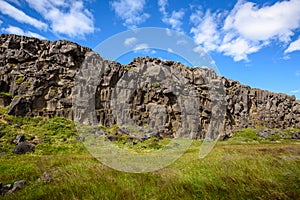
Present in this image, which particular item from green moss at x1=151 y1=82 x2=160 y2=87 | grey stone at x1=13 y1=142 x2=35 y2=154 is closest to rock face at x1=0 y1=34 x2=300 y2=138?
green moss at x1=151 y1=82 x2=160 y2=87

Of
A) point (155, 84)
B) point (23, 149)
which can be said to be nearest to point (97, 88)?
point (155, 84)

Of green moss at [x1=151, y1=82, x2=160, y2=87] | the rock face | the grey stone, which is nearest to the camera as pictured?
the grey stone

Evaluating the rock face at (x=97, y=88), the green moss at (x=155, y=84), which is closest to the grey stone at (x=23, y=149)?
the rock face at (x=97, y=88)

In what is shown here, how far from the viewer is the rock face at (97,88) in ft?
152

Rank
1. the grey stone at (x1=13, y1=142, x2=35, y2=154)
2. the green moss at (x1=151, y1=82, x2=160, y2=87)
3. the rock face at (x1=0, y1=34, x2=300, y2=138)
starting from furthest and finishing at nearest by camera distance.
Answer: the green moss at (x1=151, y1=82, x2=160, y2=87) < the rock face at (x1=0, y1=34, x2=300, y2=138) < the grey stone at (x1=13, y1=142, x2=35, y2=154)

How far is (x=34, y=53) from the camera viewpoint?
176 feet

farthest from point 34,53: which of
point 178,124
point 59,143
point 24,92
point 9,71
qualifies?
point 178,124

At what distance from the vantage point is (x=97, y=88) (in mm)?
55844

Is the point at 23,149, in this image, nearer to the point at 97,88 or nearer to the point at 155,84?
the point at 97,88

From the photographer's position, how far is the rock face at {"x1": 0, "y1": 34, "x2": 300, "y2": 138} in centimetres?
4641

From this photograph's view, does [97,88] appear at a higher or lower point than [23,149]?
higher

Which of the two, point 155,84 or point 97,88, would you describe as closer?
point 97,88

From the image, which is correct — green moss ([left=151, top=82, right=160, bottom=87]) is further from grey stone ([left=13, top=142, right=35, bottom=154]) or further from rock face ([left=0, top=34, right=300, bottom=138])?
grey stone ([left=13, top=142, right=35, bottom=154])

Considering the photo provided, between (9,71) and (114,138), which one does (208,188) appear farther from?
(9,71)
